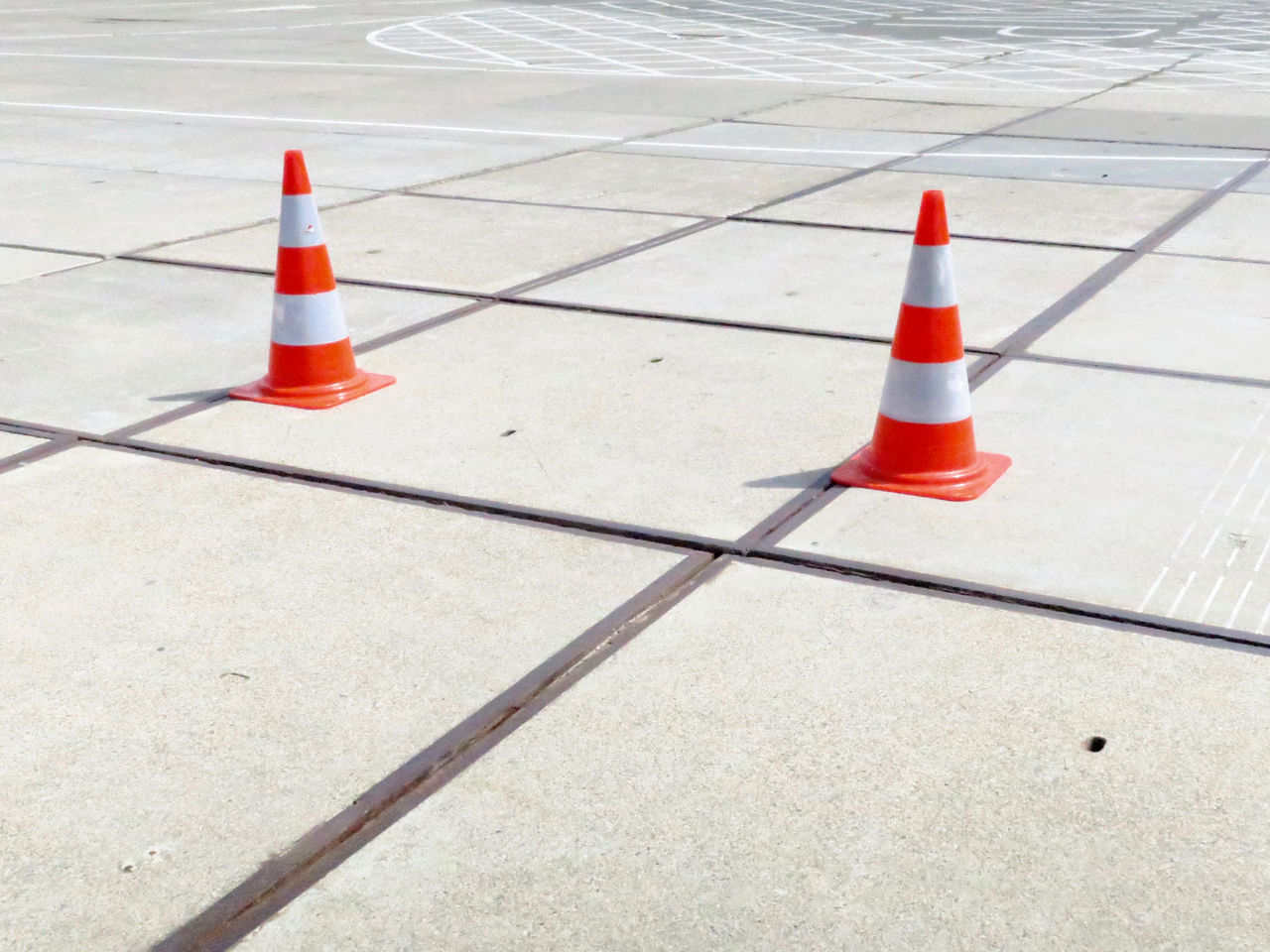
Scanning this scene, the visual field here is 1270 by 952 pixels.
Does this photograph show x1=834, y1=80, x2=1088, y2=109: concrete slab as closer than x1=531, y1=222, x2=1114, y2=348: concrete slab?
No

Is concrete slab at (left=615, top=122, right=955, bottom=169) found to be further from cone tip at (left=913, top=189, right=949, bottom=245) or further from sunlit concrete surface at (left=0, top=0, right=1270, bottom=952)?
cone tip at (left=913, top=189, right=949, bottom=245)

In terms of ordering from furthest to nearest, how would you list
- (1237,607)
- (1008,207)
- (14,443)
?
(1008,207) < (14,443) < (1237,607)

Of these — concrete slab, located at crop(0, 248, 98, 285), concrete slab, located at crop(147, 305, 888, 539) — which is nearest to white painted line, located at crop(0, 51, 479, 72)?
concrete slab, located at crop(0, 248, 98, 285)

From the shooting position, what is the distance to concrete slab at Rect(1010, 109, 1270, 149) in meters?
9.64

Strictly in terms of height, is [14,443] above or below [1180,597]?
below

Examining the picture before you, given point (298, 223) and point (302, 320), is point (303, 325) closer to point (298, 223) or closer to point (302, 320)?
point (302, 320)

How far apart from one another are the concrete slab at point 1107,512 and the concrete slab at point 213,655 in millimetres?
675

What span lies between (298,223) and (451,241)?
219 centimetres

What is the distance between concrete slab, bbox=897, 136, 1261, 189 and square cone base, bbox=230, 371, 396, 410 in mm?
4837

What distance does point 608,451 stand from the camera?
421cm

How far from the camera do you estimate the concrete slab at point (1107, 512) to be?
3387 mm

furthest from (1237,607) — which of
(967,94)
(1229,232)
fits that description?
(967,94)

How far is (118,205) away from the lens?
7.63m

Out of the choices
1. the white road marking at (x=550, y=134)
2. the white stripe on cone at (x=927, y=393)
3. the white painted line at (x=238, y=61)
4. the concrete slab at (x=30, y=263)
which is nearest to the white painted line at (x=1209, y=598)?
the white stripe on cone at (x=927, y=393)
